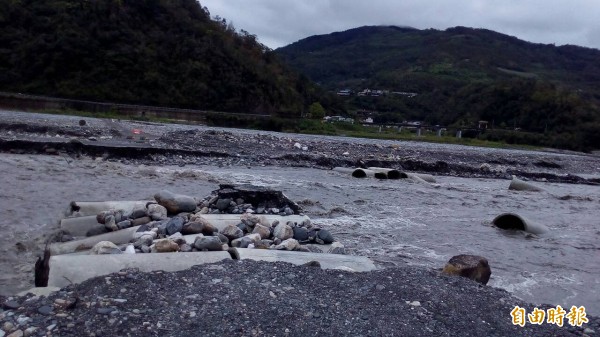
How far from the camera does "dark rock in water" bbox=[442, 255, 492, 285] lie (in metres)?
6.84

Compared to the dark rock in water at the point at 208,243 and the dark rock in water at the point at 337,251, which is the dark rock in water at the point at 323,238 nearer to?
the dark rock in water at the point at 337,251

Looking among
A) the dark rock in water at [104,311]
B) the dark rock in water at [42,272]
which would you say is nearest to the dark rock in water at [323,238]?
the dark rock in water at [42,272]

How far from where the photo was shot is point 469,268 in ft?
22.6

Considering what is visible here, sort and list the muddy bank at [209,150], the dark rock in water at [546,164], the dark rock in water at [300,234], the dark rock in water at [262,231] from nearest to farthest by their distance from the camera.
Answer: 1. the dark rock in water at [262,231]
2. the dark rock in water at [300,234]
3. the muddy bank at [209,150]
4. the dark rock in water at [546,164]

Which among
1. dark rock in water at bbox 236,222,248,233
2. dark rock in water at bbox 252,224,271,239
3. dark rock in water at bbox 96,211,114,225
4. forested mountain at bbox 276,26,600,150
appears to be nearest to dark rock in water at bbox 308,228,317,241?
dark rock in water at bbox 252,224,271,239

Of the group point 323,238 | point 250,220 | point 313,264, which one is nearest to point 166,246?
point 313,264

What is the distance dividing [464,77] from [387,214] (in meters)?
108

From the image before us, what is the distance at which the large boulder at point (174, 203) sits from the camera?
8.74 meters

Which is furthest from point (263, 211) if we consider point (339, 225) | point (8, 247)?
point (8, 247)

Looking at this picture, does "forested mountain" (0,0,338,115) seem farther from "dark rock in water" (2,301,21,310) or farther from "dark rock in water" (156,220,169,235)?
"dark rock in water" (2,301,21,310)

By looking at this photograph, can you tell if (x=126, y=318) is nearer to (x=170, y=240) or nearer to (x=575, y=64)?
(x=170, y=240)

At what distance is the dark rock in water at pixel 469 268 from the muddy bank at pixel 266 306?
83 cm

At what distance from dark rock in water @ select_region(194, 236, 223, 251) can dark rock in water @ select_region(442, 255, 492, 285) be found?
102 inches

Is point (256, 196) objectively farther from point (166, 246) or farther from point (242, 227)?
point (166, 246)
